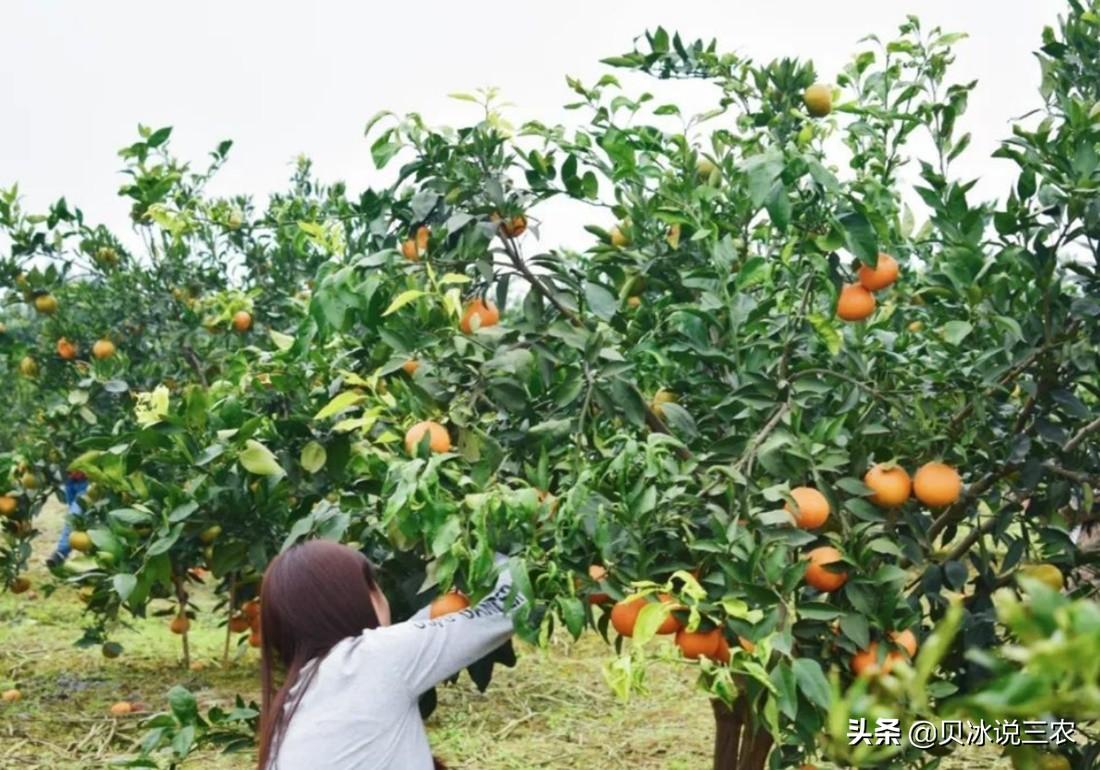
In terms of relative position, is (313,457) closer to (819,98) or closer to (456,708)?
(819,98)

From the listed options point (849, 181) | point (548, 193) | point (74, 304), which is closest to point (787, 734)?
point (849, 181)

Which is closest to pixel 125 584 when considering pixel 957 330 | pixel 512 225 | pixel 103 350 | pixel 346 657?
pixel 346 657

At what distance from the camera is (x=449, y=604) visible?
1.94 meters

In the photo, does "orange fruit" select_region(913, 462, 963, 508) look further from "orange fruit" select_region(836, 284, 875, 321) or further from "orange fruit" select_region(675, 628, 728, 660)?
"orange fruit" select_region(675, 628, 728, 660)

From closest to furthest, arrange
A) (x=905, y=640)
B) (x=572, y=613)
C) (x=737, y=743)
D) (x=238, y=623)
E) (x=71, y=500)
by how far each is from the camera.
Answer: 1. (x=572, y=613)
2. (x=905, y=640)
3. (x=737, y=743)
4. (x=238, y=623)
5. (x=71, y=500)

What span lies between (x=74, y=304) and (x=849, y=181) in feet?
12.9

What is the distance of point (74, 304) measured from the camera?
5203 mm

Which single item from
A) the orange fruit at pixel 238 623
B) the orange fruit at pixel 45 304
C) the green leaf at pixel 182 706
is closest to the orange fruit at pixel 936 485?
the green leaf at pixel 182 706

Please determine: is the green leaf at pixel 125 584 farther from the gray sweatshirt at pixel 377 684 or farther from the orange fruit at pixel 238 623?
the orange fruit at pixel 238 623

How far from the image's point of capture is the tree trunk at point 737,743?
2.60 meters

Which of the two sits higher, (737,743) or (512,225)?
(512,225)

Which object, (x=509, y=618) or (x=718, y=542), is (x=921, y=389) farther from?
(x=509, y=618)

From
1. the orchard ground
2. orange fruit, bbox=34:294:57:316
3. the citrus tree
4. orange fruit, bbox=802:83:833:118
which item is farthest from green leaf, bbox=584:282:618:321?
orange fruit, bbox=34:294:57:316

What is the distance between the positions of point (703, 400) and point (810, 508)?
1.36ft
